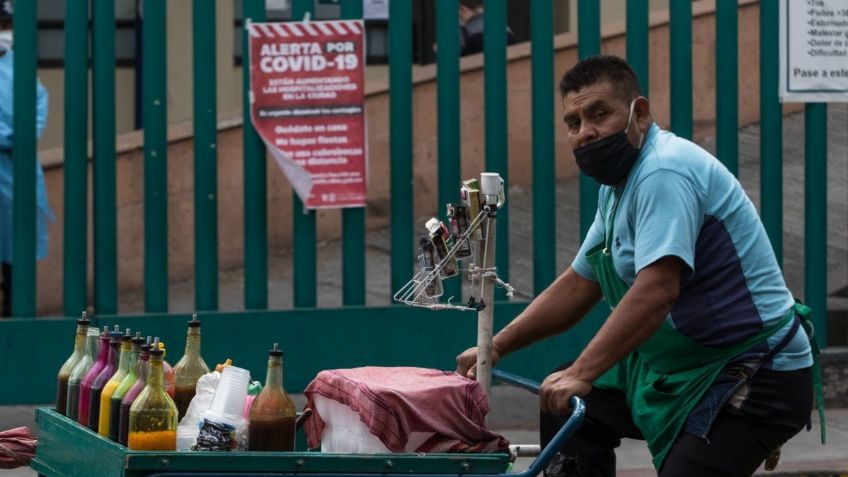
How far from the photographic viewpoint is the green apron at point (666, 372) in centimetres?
430

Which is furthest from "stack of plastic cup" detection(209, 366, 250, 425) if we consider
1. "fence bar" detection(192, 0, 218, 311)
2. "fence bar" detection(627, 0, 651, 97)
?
"fence bar" detection(627, 0, 651, 97)

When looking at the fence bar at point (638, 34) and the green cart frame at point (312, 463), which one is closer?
the green cart frame at point (312, 463)

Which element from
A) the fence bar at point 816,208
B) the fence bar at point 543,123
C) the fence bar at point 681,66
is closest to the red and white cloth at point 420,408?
the fence bar at point 543,123

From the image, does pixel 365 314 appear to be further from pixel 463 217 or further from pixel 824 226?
pixel 463 217

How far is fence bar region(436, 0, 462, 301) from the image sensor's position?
7984mm

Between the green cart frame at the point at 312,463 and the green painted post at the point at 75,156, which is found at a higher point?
the green painted post at the point at 75,156

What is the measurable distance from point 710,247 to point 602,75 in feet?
1.77

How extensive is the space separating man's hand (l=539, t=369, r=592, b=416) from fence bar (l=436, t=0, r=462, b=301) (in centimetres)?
379

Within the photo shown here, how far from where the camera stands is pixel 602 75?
4.30m

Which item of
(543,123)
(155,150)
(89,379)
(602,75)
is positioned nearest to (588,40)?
(543,123)

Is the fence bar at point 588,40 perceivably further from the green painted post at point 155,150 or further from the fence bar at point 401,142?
the green painted post at point 155,150

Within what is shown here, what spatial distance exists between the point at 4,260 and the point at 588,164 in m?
4.46

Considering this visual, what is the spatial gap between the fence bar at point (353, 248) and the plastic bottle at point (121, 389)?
12.0ft

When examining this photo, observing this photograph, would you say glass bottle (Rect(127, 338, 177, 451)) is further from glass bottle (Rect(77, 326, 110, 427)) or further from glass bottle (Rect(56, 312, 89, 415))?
glass bottle (Rect(56, 312, 89, 415))
